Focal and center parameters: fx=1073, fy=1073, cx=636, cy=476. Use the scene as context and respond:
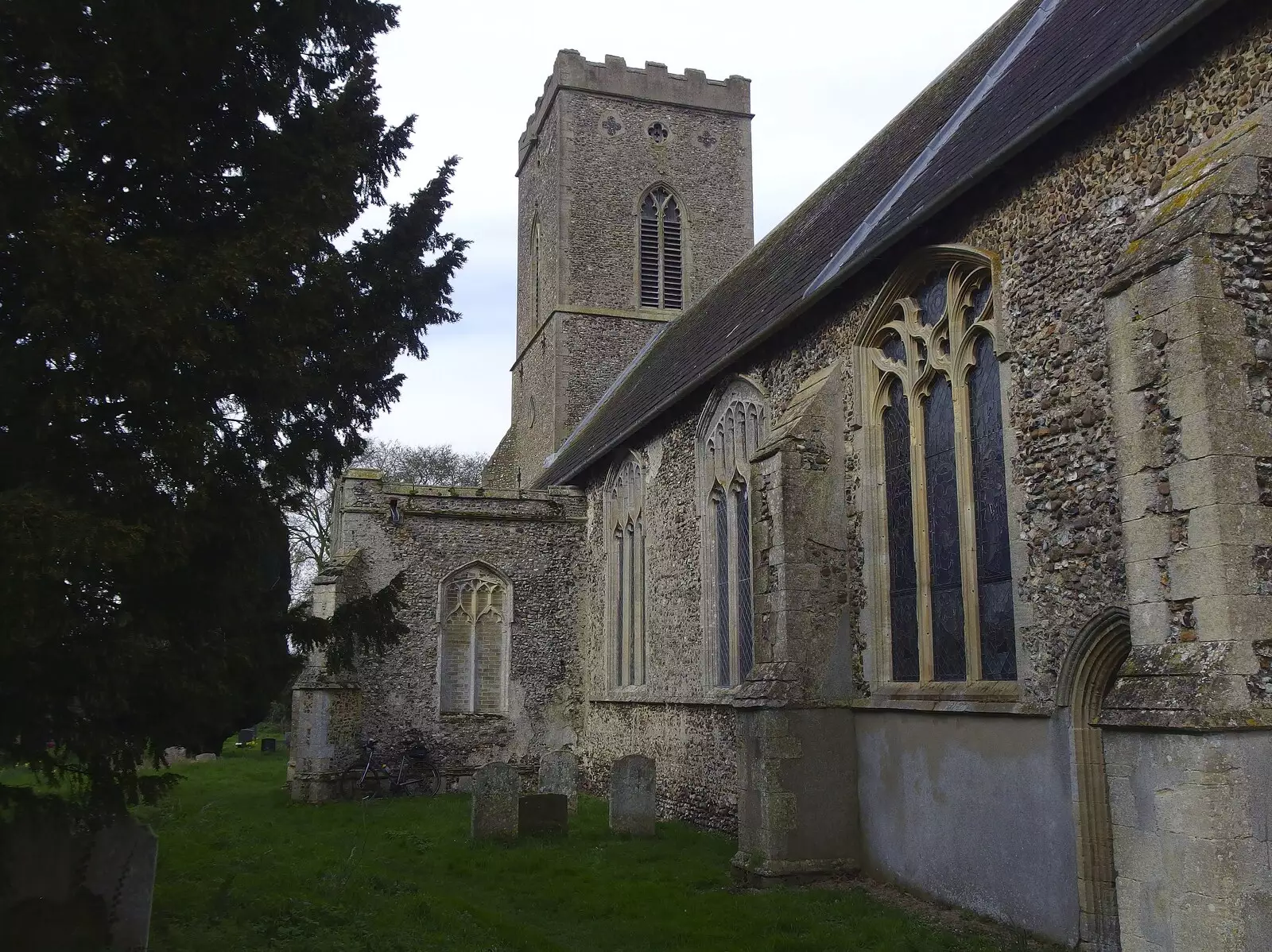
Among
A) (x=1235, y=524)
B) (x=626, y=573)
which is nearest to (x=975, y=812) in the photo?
(x=1235, y=524)

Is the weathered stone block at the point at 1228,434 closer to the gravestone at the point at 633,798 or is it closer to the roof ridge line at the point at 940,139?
the roof ridge line at the point at 940,139

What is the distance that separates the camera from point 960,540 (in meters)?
8.23

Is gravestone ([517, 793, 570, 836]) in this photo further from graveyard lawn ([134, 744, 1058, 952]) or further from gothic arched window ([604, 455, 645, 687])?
gothic arched window ([604, 455, 645, 687])

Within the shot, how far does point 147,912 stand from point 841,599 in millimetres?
5982

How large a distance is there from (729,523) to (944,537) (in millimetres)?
4618

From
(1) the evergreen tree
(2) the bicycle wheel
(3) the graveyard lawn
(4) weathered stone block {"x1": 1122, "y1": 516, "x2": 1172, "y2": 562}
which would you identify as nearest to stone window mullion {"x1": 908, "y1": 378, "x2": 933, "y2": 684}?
(3) the graveyard lawn

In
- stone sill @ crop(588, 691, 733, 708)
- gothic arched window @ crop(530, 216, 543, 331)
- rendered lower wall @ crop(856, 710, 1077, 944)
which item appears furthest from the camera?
gothic arched window @ crop(530, 216, 543, 331)

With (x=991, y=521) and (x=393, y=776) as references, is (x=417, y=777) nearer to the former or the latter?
(x=393, y=776)

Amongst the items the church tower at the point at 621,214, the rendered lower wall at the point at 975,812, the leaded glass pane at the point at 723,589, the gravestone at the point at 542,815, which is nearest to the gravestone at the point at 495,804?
the gravestone at the point at 542,815

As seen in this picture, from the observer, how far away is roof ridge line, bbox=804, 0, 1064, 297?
10266mm

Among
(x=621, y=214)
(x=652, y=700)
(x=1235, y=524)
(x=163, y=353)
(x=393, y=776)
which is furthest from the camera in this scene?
(x=621, y=214)

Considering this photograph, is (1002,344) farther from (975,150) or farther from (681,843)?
(681,843)

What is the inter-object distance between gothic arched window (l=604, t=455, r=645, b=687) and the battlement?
37.6 ft

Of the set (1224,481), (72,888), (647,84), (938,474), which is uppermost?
(647,84)
